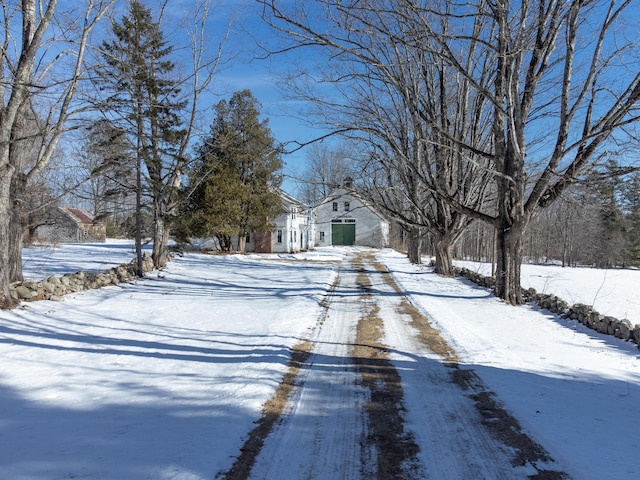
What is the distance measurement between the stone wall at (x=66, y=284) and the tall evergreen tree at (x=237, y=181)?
1297 centimetres

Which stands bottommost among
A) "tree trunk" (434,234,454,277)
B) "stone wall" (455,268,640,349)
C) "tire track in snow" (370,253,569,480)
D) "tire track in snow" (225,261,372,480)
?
"tire track in snow" (225,261,372,480)

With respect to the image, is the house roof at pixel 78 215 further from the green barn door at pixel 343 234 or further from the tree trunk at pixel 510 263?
the tree trunk at pixel 510 263

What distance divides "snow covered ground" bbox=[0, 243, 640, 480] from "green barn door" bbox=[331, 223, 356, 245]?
38054 mm

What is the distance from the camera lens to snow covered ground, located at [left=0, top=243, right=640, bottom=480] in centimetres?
305

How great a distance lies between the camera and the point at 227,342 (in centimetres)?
627

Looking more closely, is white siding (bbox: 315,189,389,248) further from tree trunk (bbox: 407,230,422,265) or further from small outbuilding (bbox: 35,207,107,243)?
small outbuilding (bbox: 35,207,107,243)

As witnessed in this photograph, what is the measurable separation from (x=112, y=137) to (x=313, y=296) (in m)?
8.71

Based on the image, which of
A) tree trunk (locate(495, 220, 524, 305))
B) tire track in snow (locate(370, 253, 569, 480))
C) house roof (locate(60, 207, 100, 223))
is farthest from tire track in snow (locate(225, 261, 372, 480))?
house roof (locate(60, 207, 100, 223))

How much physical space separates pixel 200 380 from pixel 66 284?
23.0 feet

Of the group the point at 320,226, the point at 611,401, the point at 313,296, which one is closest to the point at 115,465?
the point at 611,401

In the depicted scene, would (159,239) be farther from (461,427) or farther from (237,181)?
(461,427)

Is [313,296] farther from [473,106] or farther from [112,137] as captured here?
[473,106]

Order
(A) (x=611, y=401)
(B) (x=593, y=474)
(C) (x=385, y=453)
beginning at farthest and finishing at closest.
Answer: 1. (A) (x=611, y=401)
2. (C) (x=385, y=453)
3. (B) (x=593, y=474)

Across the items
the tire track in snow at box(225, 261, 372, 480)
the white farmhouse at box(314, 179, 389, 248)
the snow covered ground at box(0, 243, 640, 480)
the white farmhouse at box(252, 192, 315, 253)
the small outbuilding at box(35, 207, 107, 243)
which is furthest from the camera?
the white farmhouse at box(314, 179, 389, 248)
